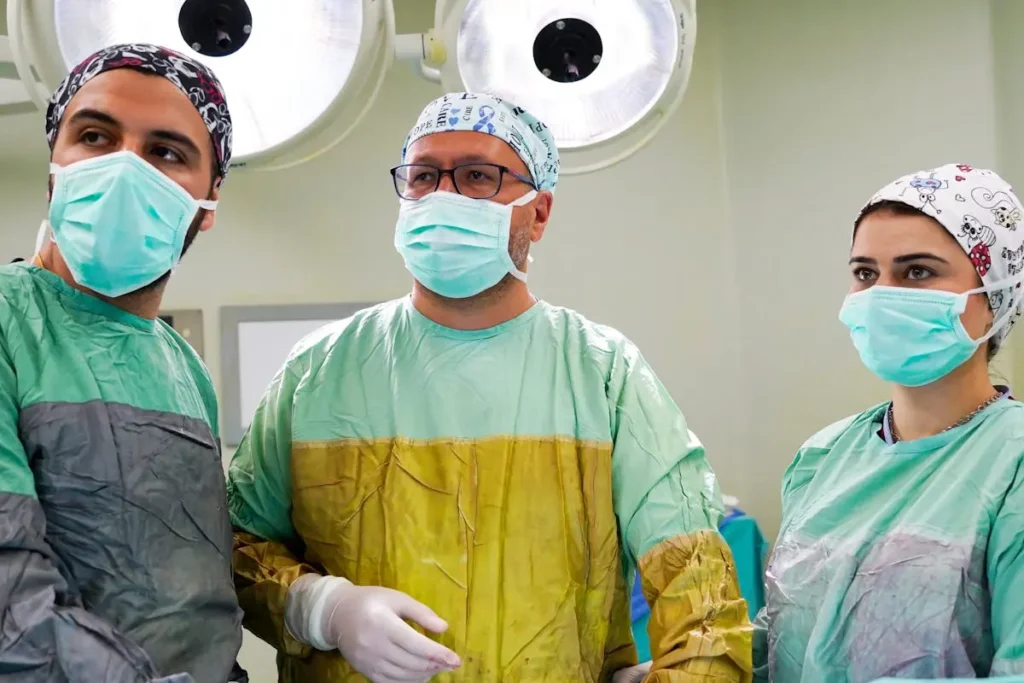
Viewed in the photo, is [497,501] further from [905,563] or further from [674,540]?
[905,563]

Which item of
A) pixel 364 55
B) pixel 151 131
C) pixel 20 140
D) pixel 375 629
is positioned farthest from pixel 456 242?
pixel 20 140

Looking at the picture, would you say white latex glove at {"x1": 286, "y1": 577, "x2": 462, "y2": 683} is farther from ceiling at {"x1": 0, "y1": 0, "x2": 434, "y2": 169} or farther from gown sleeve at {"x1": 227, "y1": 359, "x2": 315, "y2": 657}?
ceiling at {"x1": 0, "y1": 0, "x2": 434, "y2": 169}

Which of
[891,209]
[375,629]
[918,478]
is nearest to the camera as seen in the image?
[375,629]

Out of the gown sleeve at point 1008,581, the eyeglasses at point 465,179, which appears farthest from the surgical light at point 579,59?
the gown sleeve at point 1008,581

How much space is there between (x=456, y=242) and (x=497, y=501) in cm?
41

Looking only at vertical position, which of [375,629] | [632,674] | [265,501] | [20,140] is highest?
[20,140]

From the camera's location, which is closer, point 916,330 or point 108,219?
point 108,219

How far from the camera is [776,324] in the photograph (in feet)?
9.87

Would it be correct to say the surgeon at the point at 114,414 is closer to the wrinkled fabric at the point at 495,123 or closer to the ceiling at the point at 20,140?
the wrinkled fabric at the point at 495,123

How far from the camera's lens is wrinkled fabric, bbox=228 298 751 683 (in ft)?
4.22

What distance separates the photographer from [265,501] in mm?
1452

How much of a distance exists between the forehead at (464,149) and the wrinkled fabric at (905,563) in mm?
742

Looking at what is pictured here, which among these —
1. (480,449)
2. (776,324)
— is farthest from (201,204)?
(776,324)

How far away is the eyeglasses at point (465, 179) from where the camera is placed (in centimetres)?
144
